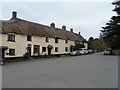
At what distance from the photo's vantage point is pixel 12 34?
32.6 meters

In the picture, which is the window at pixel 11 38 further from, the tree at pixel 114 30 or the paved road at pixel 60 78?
the tree at pixel 114 30

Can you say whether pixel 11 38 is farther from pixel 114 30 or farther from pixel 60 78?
pixel 114 30

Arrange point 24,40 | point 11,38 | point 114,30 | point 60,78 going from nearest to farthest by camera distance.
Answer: point 60,78 < point 11,38 < point 24,40 < point 114,30

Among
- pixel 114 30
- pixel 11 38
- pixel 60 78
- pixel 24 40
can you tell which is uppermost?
pixel 114 30

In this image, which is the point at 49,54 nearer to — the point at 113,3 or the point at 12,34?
the point at 12,34

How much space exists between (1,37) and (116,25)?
1166 inches

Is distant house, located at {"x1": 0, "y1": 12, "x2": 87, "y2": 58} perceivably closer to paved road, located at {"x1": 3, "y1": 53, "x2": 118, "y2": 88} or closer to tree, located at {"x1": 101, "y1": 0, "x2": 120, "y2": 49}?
tree, located at {"x1": 101, "y1": 0, "x2": 120, "y2": 49}

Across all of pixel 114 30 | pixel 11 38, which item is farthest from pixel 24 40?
pixel 114 30

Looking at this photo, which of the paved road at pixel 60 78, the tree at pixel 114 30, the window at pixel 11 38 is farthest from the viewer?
the tree at pixel 114 30

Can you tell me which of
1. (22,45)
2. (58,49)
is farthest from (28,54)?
(58,49)

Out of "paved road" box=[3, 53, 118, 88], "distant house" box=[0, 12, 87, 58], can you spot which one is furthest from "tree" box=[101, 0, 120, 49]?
"paved road" box=[3, 53, 118, 88]

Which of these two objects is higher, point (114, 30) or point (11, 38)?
point (114, 30)

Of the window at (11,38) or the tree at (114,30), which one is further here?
the tree at (114,30)

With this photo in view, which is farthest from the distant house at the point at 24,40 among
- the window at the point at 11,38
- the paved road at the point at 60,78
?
the paved road at the point at 60,78
